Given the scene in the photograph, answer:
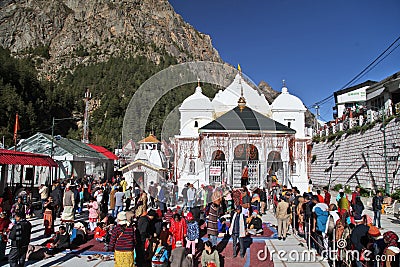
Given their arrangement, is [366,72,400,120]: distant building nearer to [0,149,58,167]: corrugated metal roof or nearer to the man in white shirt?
the man in white shirt

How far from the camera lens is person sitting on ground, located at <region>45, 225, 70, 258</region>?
8849 millimetres

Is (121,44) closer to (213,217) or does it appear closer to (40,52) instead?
(40,52)

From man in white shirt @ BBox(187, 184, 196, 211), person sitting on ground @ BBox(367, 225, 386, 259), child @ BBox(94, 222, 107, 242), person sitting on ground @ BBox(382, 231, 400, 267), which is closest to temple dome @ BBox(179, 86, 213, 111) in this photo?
man in white shirt @ BBox(187, 184, 196, 211)

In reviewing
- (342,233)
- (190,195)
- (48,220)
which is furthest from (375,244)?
(48,220)

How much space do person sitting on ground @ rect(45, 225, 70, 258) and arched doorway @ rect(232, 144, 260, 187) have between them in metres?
15.7

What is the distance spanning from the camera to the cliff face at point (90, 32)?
133500 millimetres

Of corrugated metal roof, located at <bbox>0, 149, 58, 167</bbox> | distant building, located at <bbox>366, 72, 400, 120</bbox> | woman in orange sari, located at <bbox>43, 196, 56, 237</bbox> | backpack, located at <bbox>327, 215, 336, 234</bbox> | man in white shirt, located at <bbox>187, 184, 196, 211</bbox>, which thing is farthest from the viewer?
distant building, located at <bbox>366, 72, 400, 120</bbox>

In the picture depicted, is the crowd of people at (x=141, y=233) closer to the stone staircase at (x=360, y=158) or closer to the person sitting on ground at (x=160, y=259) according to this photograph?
the person sitting on ground at (x=160, y=259)

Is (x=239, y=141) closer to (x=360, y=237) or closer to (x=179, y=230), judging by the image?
(x=179, y=230)

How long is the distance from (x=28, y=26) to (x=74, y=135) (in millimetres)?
92452

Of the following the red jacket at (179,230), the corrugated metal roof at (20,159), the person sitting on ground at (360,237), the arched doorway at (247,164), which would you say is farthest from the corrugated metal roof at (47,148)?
the person sitting on ground at (360,237)

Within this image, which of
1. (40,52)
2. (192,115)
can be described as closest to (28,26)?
(40,52)

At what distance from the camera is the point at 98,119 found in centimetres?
7956

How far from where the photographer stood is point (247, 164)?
80.8 feet
